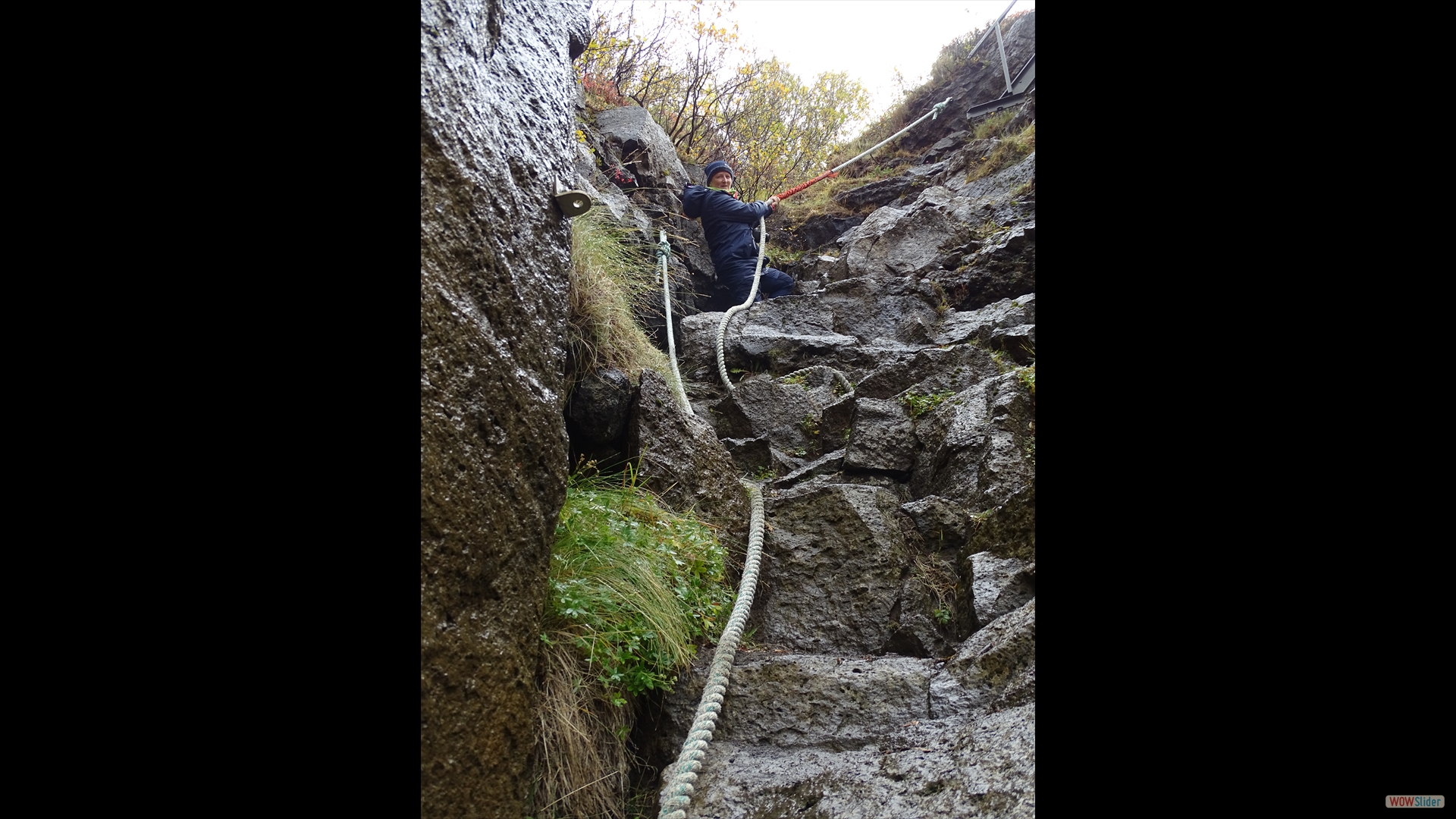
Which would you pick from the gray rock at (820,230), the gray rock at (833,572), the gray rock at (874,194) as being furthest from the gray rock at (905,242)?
the gray rock at (833,572)

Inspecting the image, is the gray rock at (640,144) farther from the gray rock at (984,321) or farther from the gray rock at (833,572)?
the gray rock at (833,572)

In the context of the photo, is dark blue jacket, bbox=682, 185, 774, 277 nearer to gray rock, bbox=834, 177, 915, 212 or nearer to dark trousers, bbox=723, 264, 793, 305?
dark trousers, bbox=723, 264, 793, 305

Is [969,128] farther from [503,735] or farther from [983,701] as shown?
[503,735]

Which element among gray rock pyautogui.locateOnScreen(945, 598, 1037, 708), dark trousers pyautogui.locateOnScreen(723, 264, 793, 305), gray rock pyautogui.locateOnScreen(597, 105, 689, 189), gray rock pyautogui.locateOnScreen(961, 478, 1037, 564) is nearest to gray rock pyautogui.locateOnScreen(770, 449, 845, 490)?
gray rock pyautogui.locateOnScreen(961, 478, 1037, 564)

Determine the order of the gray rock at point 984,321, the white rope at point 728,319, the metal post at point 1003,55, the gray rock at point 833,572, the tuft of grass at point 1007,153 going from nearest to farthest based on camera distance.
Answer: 1. the gray rock at point 833,572
2. the white rope at point 728,319
3. the gray rock at point 984,321
4. the tuft of grass at point 1007,153
5. the metal post at point 1003,55

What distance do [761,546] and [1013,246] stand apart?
4.62m

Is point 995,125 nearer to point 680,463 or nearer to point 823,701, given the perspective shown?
point 680,463

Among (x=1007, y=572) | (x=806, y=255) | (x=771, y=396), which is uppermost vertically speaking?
(x=806, y=255)

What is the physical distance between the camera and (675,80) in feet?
34.6

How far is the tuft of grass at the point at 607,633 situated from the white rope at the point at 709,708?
12 centimetres

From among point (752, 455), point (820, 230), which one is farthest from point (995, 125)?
point (752, 455)

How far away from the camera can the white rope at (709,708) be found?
6.38 ft
